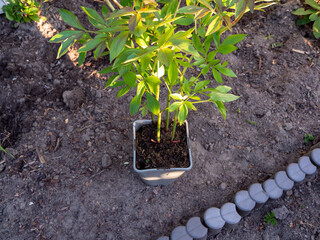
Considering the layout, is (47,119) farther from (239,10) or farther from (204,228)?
(239,10)

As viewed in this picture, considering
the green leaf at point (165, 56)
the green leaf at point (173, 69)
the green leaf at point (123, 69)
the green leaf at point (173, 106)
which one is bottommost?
the green leaf at point (173, 106)

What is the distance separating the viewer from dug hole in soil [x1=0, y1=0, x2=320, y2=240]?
6.04 feet

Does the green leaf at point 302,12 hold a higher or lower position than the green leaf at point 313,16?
higher

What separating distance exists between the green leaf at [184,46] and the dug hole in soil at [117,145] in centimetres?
131

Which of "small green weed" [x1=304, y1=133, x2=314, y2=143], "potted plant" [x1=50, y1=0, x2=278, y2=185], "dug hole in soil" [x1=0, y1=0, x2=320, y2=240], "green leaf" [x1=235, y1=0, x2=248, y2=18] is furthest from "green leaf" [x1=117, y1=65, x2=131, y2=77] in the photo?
"small green weed" [x1=304, y1=133, x2=314, y2=143]

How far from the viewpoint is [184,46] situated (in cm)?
85

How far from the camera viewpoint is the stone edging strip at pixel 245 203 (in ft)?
5.45

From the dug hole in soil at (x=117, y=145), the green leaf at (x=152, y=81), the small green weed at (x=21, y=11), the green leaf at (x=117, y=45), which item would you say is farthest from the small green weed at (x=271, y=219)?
the small green weed at (x=21, y=11)

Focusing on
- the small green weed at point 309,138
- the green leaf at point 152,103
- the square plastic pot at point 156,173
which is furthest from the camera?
the small green weed at point 309,138

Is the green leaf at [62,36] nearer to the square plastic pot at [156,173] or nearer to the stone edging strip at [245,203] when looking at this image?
the square plastic pot at [156,173]

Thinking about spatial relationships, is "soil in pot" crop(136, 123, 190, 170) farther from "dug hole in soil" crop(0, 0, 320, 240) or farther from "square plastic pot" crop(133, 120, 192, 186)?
"dug hole in soil" crop(0, 0, 320, 240)

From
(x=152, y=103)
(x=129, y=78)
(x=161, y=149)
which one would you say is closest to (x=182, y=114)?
(x=152, y=103)

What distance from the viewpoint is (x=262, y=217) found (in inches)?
74.6

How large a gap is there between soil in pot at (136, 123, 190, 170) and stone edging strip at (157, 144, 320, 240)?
39cm
